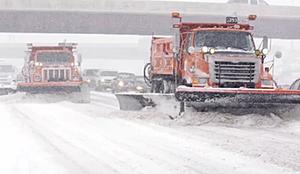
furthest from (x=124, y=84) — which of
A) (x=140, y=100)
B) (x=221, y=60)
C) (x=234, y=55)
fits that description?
(x=221, y=60)

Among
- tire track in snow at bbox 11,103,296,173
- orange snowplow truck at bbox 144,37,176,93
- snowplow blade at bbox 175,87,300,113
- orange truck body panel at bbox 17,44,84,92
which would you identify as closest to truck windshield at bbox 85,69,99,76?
orange truck body panel at bbox 17,44,84,92

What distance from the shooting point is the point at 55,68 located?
1075 inches

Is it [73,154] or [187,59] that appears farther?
[187,59]

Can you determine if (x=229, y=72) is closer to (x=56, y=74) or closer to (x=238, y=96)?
(x=238, y=96)

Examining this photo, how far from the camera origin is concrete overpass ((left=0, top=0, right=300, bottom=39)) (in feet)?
165

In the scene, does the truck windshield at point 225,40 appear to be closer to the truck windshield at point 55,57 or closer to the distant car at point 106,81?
the truck windshield at point 55,57

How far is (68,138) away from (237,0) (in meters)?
60.0

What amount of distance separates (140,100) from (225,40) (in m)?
2.66

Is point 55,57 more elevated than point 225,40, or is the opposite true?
point 225,40

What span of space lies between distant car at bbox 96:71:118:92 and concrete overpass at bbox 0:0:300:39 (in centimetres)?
784

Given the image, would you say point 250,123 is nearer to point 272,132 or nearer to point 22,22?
point 272,132

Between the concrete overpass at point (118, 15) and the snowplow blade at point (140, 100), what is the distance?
34.5 metres

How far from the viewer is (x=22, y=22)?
5266 centimetres

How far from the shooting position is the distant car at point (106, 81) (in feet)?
142
